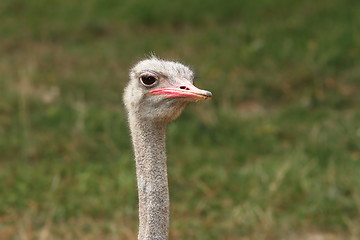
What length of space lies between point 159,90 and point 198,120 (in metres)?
4.03

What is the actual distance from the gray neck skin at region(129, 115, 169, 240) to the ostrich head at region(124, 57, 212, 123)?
0.11 feet

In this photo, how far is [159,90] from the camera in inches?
105

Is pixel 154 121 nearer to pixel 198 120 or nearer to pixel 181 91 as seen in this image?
pixel 181 91

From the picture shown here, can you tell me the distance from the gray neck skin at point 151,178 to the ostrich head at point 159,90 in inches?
1.4

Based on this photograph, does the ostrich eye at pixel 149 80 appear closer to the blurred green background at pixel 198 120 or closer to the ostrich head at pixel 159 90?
the ostrich head at pixel 159 90

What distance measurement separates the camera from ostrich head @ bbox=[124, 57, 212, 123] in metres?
2.66

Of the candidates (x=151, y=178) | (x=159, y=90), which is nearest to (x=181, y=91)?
(x=159, y=90)

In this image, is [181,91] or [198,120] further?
[198,120]

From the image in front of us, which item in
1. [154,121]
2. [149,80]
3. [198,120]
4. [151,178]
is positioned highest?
[198,120]

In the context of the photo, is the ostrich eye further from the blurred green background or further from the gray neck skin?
the blurred green background

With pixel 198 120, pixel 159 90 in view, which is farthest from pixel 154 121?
pixel 198 120

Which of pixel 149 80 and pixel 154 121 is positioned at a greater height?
pixel 149 80

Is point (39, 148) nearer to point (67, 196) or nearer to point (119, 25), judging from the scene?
point (67, 196)

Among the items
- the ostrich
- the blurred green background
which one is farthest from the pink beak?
the blurred green background
